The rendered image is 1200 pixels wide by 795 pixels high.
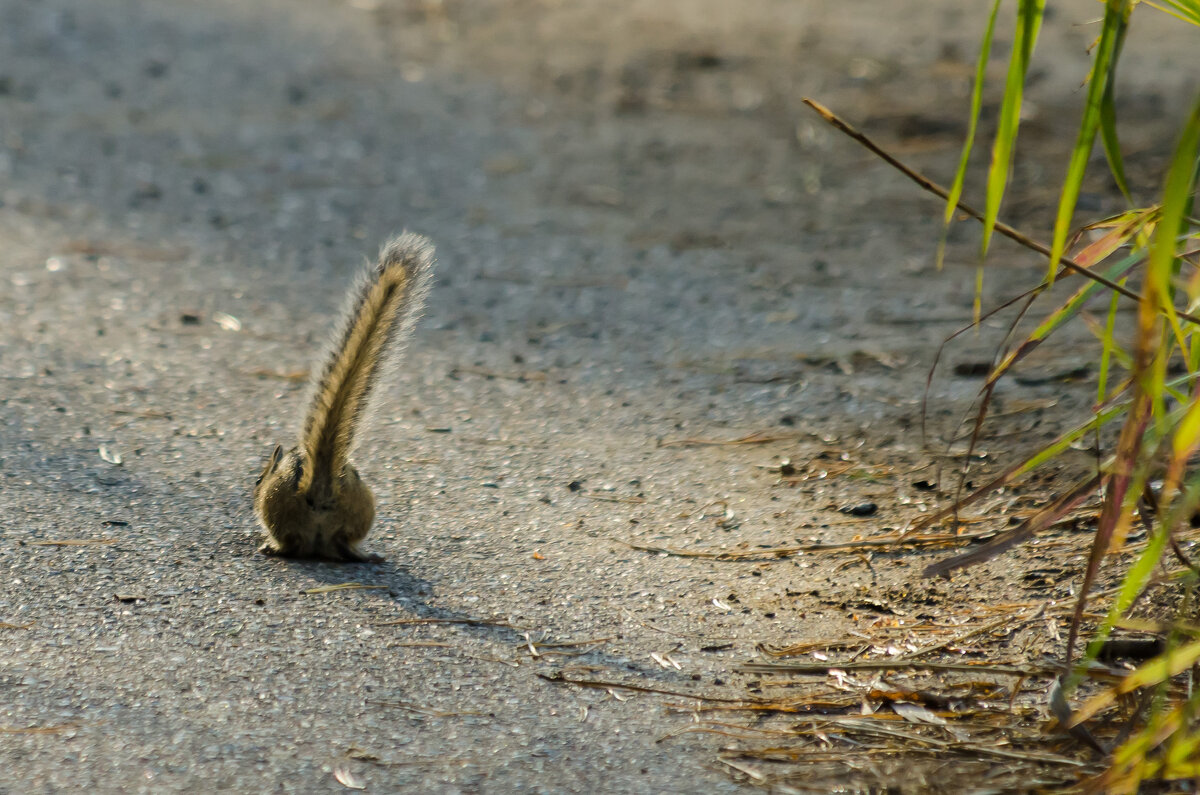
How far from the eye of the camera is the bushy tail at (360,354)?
299cm

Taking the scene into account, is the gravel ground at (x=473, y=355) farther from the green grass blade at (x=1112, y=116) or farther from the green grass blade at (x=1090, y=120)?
the green grass blade at (x=1112, y=116)

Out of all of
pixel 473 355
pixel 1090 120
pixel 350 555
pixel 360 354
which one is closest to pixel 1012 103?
pixel 1090 120

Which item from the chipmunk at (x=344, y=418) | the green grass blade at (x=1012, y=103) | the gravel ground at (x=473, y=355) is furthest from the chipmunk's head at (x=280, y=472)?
the green grass blade at (x=1012, y=103)

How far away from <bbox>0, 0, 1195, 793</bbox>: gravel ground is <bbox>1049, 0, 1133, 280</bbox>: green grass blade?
1044 mm

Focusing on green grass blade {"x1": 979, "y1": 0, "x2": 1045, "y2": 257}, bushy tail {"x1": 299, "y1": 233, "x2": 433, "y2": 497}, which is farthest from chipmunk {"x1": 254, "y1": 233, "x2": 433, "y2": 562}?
green grass blade {"x1": 979, "y1": 0, "x2": 1045, "y2": 257}

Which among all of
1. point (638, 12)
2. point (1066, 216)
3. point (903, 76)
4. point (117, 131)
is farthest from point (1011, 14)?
point (1066, 216)

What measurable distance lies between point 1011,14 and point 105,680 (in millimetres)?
8579

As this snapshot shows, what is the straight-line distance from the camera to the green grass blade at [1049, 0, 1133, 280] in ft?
6.12

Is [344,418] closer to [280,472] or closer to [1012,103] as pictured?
[280,472]

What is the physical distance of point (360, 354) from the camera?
3.01 metres

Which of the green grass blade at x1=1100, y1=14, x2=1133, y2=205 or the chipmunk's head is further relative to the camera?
the chipmunk's head

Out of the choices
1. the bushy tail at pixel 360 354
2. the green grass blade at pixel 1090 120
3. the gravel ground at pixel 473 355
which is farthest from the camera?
the bushy tail at pixel 360 354

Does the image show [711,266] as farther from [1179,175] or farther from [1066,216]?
[1179,175]

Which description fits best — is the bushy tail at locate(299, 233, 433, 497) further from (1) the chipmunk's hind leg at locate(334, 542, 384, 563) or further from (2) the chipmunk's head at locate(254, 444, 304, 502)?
(1) the chipmunk's hind leg at locate(334, 542, 384, 563)
